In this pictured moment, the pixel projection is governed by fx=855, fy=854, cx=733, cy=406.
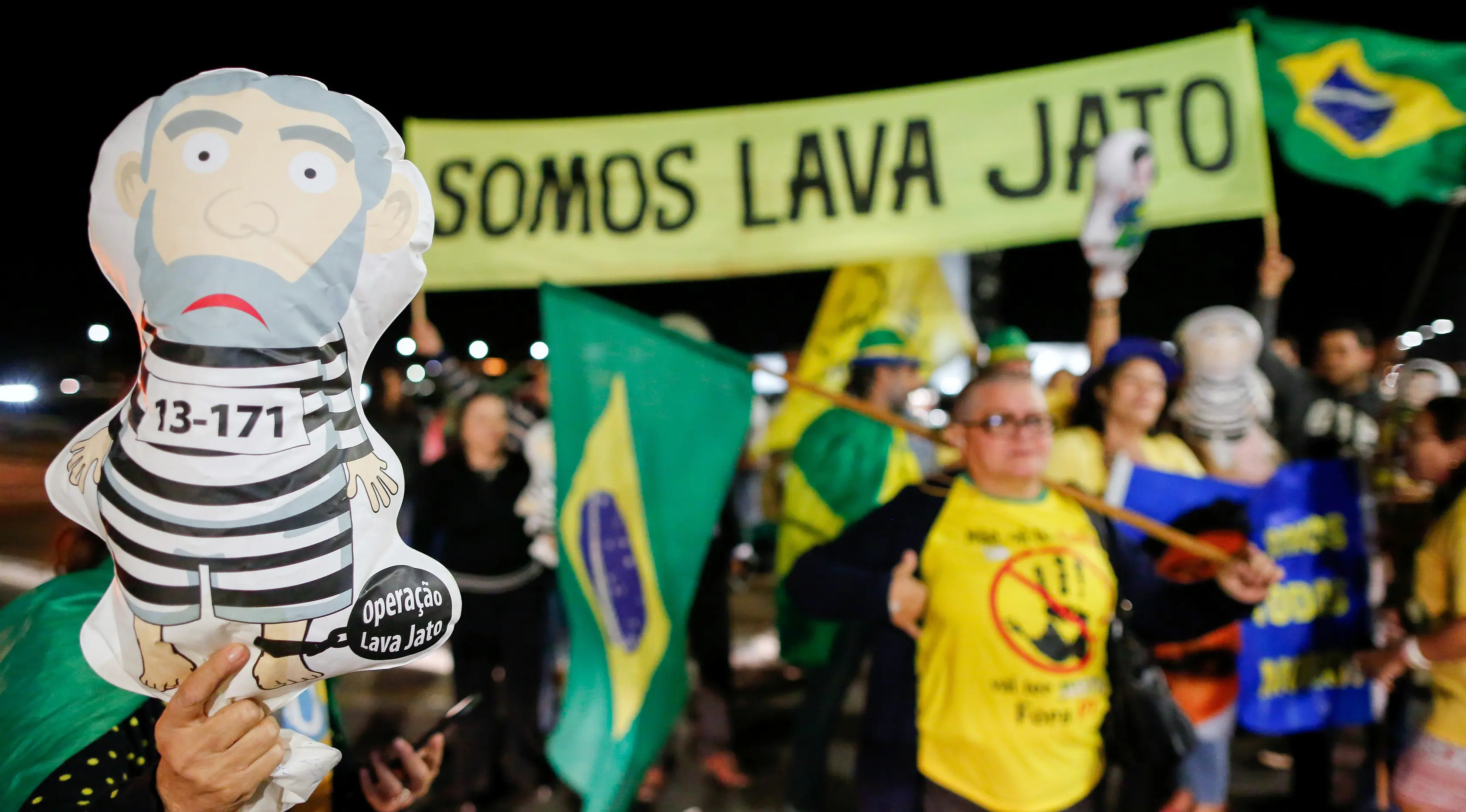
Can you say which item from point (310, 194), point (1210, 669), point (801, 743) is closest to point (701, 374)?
point (801, 743)

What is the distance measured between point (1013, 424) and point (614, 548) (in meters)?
1.28

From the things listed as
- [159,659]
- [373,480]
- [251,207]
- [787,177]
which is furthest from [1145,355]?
[159,659]

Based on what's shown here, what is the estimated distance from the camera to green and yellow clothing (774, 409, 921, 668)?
3.61 m

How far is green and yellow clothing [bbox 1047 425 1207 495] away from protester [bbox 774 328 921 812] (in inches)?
23.7

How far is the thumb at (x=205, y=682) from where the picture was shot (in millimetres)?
1082

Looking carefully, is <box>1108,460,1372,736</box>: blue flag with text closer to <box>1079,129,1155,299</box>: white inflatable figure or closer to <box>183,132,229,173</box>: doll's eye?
<box>1079,129,1155,299</box>: white inflatable figure

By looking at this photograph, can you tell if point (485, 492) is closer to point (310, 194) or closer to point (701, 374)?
point (701, 374)

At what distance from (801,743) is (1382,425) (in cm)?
332

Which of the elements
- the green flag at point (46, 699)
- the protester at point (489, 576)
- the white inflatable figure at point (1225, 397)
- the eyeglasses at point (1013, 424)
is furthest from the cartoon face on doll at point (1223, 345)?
the green flag at point (46, 699)

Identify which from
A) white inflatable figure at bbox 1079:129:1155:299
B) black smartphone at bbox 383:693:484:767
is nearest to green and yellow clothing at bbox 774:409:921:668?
white inflatable figure at bbox 1079:129:1155:299

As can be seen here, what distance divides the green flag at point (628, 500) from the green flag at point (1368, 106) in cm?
262

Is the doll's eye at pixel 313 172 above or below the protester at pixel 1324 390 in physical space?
above

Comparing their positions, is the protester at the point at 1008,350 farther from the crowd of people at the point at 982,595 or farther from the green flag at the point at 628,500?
the green flag at the point at 628,500

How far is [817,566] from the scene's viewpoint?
260 centimetres
